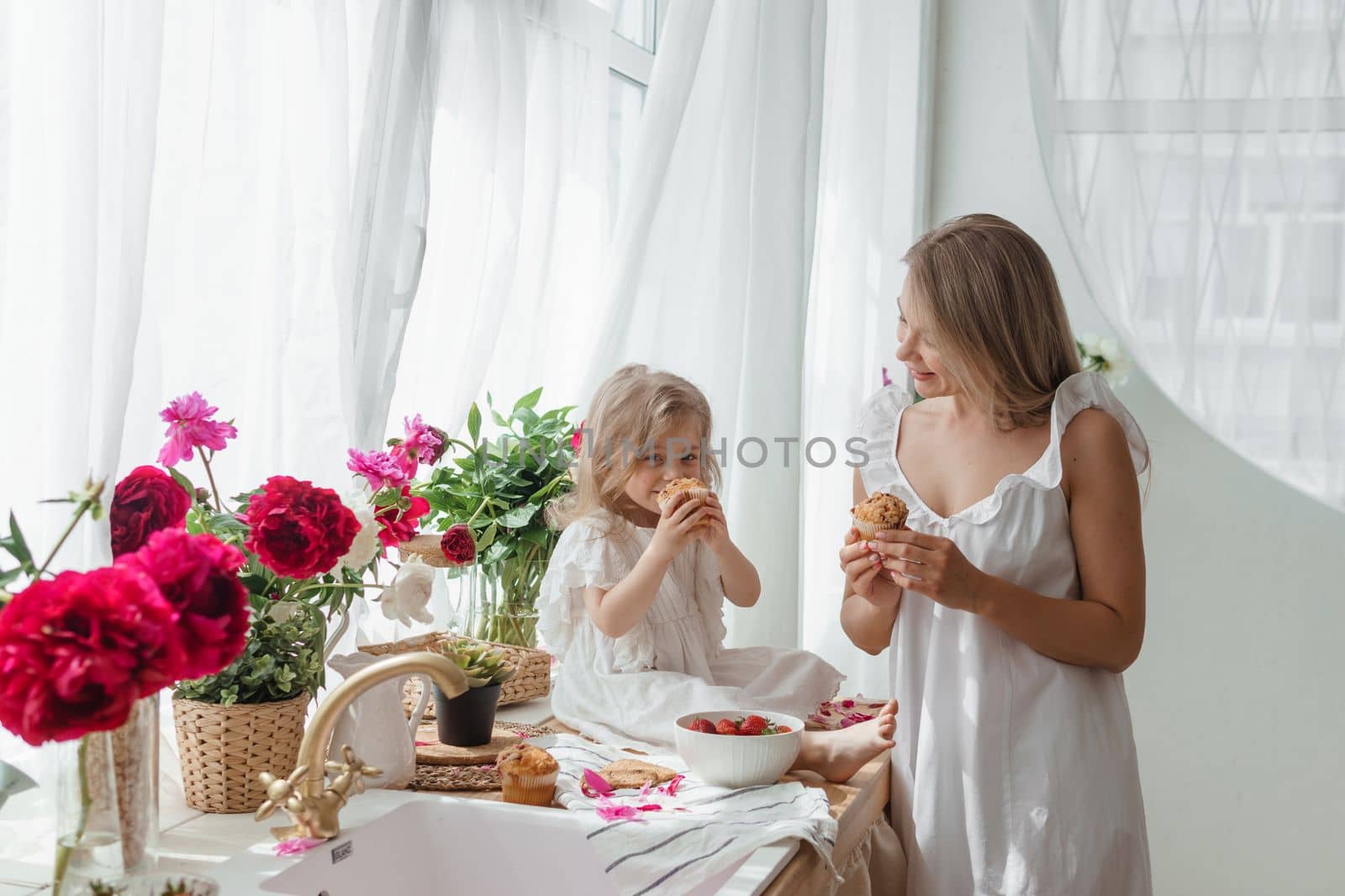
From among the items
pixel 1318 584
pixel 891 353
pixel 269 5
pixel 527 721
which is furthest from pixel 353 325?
pixel 1318 584

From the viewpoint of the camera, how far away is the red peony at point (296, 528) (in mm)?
1137

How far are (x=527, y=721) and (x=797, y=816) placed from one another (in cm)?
57

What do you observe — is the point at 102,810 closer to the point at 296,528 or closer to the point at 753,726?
the point at 296,528

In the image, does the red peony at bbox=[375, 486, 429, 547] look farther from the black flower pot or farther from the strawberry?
the strawberry

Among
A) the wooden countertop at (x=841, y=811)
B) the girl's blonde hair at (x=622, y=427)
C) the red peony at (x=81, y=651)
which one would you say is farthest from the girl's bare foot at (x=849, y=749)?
the red peony at (x=81, y=651)

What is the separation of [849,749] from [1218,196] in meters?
1.82

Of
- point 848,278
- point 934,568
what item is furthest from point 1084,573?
point 848,278

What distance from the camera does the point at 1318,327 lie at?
102 inches

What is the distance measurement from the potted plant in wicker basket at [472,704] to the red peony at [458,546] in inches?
6.2

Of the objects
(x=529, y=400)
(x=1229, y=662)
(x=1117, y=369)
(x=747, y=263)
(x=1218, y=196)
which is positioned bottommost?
(x=1229, y=662)

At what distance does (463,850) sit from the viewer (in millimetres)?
1333

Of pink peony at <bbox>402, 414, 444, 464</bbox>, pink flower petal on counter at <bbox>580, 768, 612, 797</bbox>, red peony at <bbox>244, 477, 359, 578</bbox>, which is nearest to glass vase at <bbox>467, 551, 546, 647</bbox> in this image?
pink peony at <bbox>402, 414, 444, 464</bbox>

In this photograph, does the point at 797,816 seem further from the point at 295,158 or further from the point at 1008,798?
the point at 295,158

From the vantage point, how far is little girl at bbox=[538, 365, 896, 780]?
165 centimetres
